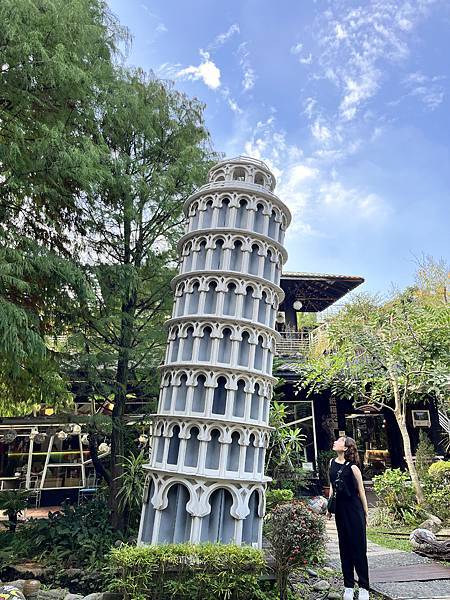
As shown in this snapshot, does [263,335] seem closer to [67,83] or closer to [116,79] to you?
[67,83]

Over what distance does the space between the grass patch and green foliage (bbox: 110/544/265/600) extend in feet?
14.8

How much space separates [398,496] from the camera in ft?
33.6

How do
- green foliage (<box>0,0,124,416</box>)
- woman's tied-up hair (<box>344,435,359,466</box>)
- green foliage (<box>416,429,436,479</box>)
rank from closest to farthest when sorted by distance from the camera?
1. woman's tied-up hair (<box>344,435,359,466</box>)
2. green foliage (<box>0,0,124,416</box>)
3. green foliage (<box>416,429,436,479</box>)

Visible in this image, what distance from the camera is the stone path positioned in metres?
5.39

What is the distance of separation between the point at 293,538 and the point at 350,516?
0.76 metres

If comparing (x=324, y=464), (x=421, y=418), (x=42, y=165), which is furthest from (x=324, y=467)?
(x=42, y=165)

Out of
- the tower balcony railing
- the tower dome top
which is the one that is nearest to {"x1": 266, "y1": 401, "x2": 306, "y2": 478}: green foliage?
the tower balcony railing

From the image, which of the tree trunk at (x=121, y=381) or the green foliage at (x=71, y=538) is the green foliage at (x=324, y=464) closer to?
the tree trunk at (x=121, y=381)

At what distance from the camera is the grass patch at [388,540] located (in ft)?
26.7

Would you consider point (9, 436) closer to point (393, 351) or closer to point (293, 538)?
point (293, 538)

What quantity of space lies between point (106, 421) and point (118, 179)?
483 cm

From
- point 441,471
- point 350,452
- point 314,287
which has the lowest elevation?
point 441,471

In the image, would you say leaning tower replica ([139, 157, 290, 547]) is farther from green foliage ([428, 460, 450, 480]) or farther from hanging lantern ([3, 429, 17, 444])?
hanging lantern ([3, 429, 17, 444])

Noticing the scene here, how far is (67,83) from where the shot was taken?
7156mm
